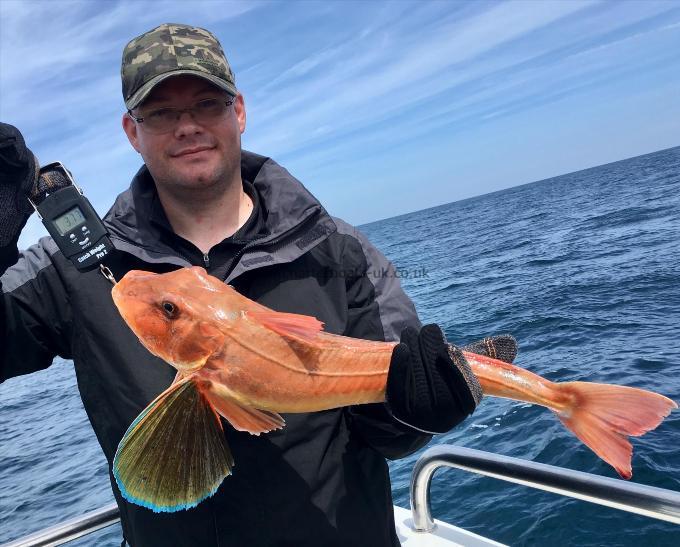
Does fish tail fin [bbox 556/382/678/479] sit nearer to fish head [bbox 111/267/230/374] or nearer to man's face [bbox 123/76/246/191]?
fish head [bbox 111/267/230/374]

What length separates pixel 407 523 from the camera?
16.2 ft

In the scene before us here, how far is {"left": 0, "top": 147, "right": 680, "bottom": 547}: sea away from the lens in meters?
8.06

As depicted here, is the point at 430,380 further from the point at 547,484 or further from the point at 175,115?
the point at 175,115

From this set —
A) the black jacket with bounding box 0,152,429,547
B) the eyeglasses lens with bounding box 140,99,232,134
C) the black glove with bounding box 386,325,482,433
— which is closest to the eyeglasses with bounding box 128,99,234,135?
the eyeglasses lens with bounding box 140,99,232,134

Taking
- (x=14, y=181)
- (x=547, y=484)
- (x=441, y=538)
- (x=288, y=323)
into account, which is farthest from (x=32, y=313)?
(x=441, y=538)

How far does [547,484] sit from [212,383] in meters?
2.35

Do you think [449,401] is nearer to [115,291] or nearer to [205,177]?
[115,291]

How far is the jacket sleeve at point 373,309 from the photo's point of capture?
3406 mm

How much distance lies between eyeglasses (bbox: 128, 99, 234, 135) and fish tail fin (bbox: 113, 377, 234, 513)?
172 centimetres

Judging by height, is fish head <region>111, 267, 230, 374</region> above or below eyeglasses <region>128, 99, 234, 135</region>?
below

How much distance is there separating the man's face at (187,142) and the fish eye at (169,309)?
1.12 m

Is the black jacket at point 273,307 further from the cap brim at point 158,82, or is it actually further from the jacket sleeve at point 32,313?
the cap brim at point 158,82

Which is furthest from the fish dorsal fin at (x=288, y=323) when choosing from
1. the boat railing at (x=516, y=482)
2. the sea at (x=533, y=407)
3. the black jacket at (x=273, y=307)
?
the sea at (x=533, y=407)

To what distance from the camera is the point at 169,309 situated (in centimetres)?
264
